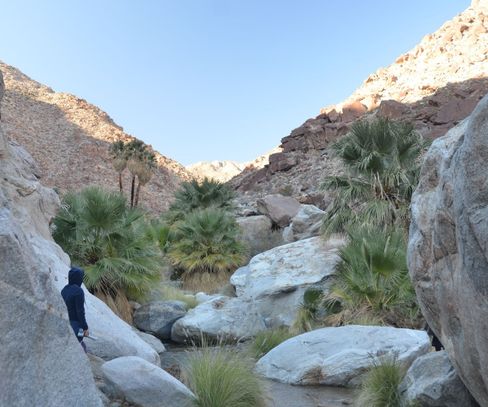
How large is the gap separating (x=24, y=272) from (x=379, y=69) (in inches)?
3229

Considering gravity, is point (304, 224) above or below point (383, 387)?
above

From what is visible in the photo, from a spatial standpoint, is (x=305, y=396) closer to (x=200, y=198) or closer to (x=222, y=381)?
(x=222, y=381)

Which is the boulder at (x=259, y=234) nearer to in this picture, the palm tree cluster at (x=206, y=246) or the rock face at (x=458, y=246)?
the palm tree cluster at (x=206, y=246)

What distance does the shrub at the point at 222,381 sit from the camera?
6184 mm

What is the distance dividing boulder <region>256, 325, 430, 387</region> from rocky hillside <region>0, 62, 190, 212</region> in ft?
162

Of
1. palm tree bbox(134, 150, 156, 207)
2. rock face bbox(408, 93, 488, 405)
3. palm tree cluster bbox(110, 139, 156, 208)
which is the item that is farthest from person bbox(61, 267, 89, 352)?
palm tree bbox(134, 150, 156, 207)

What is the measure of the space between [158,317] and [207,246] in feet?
23.5

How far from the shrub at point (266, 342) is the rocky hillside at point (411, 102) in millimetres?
23462

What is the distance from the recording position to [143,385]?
5703 mm

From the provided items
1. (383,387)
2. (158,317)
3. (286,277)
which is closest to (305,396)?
(383,387)

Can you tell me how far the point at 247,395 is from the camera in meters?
6.56

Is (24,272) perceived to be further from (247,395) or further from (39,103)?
(39,103)

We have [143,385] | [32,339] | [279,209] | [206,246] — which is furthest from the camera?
[279,209]

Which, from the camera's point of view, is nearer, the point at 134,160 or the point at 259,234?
the point at 259,234
